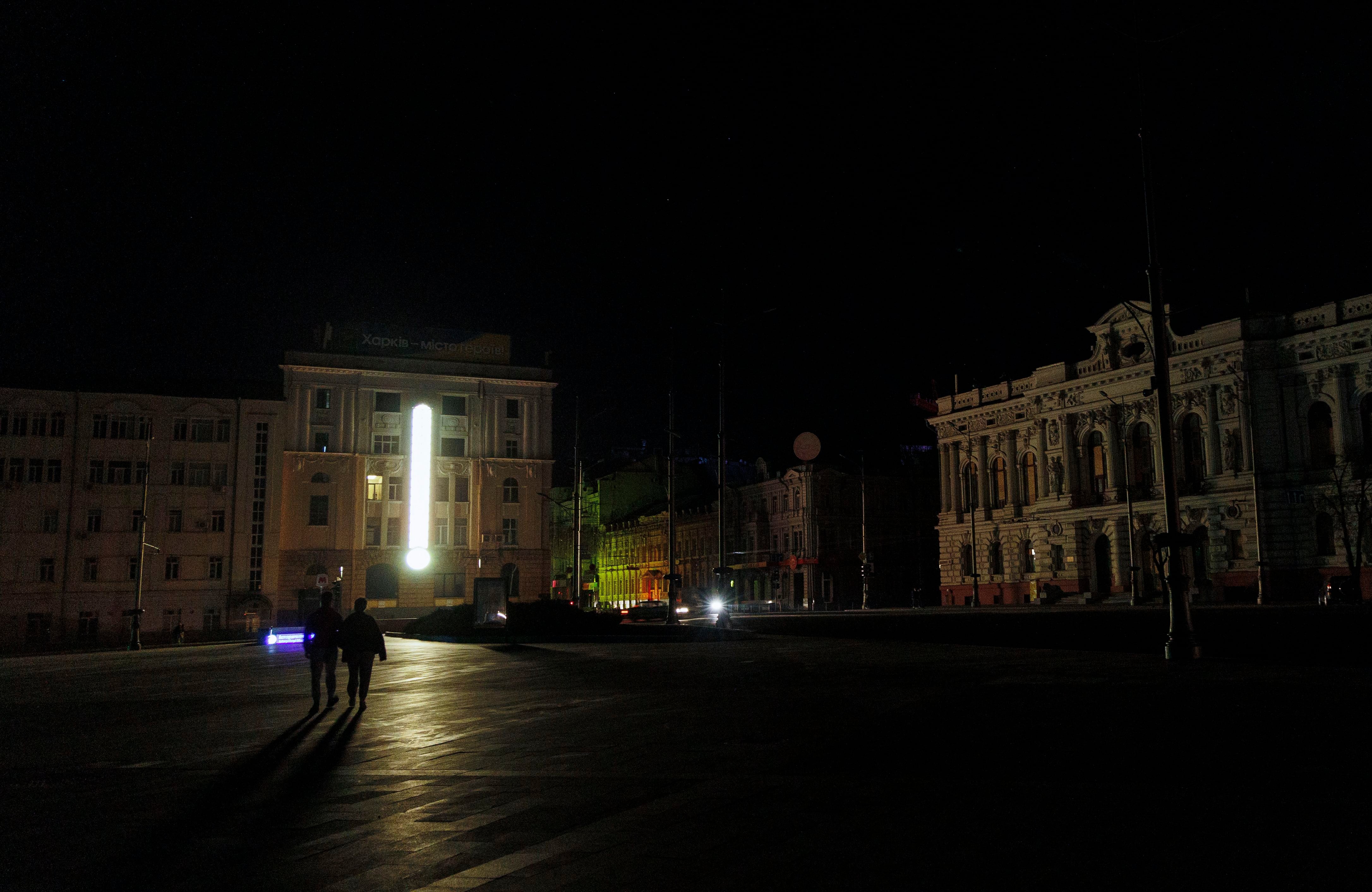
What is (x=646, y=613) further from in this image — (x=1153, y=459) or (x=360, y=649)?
(x=360, y=649)

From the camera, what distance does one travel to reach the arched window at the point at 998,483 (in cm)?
7456

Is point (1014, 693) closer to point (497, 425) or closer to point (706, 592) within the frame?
point (497, 425)

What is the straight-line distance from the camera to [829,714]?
1099cm

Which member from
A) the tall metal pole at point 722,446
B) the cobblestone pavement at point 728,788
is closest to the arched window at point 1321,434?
the tall metal pole at point 722,446

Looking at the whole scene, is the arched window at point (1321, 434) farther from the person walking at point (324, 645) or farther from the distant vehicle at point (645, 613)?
the person walking at point (324, 645)

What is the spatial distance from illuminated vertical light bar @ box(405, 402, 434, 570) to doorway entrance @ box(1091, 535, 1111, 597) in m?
44.7

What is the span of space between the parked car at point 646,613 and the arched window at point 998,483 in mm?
27480

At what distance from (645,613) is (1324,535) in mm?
37366

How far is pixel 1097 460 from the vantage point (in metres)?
68.2

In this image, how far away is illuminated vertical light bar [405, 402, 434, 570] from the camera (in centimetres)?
6962

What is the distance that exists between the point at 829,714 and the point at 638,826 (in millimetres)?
5281

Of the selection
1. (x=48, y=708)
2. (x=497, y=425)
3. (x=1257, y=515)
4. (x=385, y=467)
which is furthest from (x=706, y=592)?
(x=48, y=708)

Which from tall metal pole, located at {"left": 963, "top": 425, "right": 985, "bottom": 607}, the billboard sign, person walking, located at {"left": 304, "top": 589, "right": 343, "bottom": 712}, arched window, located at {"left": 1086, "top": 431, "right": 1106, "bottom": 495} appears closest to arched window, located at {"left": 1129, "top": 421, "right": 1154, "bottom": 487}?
arched window, located at {"left": 1086, "top": 431, "right": 1106, "bottom": 495}

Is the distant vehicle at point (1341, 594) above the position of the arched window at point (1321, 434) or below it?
below
